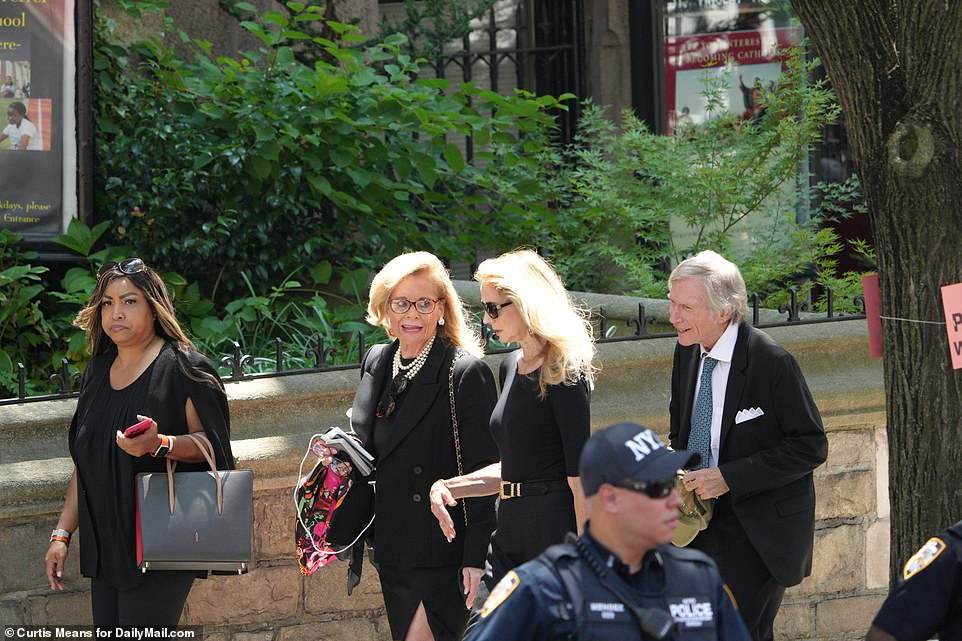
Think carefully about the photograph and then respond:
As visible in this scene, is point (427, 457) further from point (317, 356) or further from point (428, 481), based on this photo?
point (317, 356)

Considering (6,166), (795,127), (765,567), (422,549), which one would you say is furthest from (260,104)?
(765,567)

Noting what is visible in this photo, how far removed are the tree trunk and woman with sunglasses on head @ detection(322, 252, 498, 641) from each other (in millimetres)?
1500

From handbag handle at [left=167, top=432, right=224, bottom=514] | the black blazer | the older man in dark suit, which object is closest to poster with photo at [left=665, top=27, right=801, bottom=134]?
the older man in dark suit

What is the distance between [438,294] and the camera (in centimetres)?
449

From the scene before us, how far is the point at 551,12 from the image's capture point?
1183cm

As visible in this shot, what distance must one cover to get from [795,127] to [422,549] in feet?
16.3

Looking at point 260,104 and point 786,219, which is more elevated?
point 260,104

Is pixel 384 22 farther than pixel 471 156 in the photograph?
Yes

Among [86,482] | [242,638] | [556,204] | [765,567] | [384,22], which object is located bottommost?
[242,638]

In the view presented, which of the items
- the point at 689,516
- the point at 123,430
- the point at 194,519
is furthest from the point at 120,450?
the point at 689,516

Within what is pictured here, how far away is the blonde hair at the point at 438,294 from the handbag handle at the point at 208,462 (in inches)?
28.0

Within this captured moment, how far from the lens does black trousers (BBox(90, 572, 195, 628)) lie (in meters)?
4.46

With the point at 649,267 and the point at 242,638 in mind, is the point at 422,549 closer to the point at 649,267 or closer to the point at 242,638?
the point at 242,638

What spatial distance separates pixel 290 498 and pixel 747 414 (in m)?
2.11
